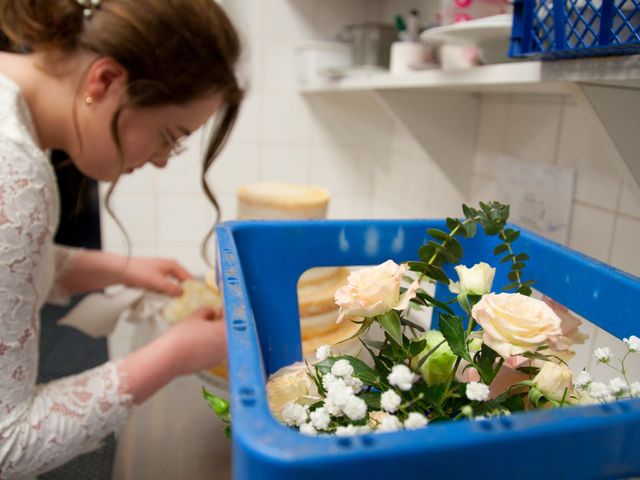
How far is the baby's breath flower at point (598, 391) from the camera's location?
1.05 feet

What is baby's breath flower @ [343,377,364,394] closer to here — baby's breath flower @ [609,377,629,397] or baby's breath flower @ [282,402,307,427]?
baby's breath flower @ [282,402,307,427]

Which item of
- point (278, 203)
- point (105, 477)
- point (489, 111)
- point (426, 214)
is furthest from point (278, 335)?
point (426, 214)

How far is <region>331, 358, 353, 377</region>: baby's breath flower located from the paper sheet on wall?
1.85 ft

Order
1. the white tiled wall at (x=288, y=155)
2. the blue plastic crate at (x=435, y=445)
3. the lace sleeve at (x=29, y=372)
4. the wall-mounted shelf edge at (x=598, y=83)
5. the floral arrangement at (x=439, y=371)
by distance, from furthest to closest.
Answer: the white tiled wall at (x=288, y=155) < the lace sleeve at (x=29, y=372) < the wall-mounted shelf edge at (x=598, y=83) < the floral arrangement at (x=439, y=371) < the blue plastic crate at (x=435, y=445)

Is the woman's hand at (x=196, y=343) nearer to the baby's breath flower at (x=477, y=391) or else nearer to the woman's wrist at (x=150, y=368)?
the woman's wrist at (x=150, y=368)

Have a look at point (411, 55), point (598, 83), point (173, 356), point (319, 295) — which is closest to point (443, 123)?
point (411, 55)

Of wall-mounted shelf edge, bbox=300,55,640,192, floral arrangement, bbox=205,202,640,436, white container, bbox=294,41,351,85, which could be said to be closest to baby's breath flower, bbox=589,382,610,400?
floral arrangement, bbox=205,202,640,436

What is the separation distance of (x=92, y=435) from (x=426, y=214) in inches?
32.0

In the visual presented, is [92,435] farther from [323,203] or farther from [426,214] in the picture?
[426,214]

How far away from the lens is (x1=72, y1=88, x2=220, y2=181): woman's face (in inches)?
29.6

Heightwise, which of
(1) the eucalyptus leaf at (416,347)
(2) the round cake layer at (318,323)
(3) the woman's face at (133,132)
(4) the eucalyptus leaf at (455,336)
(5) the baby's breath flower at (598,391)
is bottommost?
(2) the round cake layer at (318,323)

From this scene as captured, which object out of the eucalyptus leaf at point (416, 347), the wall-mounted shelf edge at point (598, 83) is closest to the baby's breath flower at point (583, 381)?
the eucalyptus leaf at point (416, 347)

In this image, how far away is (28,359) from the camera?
634 mm

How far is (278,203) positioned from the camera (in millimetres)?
874
